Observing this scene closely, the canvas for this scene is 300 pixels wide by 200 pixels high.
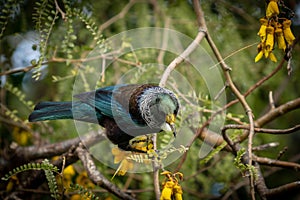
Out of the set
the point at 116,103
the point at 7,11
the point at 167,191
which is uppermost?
the point at 7,11

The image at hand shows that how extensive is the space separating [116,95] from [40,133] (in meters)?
1.18

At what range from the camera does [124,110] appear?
2.18 metres

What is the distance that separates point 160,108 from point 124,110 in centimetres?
32

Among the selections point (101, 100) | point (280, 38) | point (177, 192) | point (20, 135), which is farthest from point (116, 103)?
point (20, 135)

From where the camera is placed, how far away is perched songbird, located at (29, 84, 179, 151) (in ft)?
6.24

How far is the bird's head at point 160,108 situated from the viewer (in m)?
1.88

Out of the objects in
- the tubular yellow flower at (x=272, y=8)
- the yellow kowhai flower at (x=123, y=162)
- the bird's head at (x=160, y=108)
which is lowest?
the yellow kowhai flower at (x=123, y=162)

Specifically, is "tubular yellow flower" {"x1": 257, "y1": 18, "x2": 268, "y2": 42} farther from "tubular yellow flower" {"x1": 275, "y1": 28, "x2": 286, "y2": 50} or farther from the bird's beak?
the bird's beak

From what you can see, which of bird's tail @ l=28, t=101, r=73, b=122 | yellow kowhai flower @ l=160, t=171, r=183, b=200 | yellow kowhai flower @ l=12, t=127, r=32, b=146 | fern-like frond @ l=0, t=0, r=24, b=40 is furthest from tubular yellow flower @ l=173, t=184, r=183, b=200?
yellow kowhai flower @ l=12, t=127, r=32, b=146

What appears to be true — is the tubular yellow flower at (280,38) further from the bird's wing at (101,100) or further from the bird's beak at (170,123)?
the bird's wing at (101,100)

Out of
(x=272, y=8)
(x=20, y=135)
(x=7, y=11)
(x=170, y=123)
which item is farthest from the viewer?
(x=20, y=135)

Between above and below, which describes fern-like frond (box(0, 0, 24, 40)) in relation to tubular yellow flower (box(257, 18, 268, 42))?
above

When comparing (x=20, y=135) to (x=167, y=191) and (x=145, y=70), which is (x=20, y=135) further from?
(x=167, y=191)

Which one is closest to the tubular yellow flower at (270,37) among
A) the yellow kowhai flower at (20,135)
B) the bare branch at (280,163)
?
the bare branch at (280,163)
